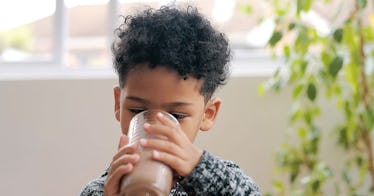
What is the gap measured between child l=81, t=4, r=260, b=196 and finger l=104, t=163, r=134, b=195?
4cm

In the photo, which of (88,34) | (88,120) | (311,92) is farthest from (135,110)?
(88,34)

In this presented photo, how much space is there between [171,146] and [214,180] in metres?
0.11

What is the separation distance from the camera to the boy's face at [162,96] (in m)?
0.80

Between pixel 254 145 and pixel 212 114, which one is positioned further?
pixel 254 145

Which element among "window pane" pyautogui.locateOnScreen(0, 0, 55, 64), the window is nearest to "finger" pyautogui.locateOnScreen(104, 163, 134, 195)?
the window

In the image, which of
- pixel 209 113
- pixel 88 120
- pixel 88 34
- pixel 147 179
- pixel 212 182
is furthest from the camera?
pixel 88 34

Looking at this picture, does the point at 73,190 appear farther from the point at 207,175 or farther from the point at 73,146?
the point at 207,175

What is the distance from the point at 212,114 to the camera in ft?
3.09

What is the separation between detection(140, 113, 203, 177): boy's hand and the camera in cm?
68

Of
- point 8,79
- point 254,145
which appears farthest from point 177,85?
point 8,79

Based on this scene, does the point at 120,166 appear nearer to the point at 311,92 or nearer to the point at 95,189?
the point at 95,189

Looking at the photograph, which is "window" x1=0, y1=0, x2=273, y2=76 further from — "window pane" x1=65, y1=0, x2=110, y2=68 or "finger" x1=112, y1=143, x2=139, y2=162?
"finger" x1=112, y1=143, x2=139, y2=162

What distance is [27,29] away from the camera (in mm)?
2375

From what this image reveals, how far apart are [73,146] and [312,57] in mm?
917
